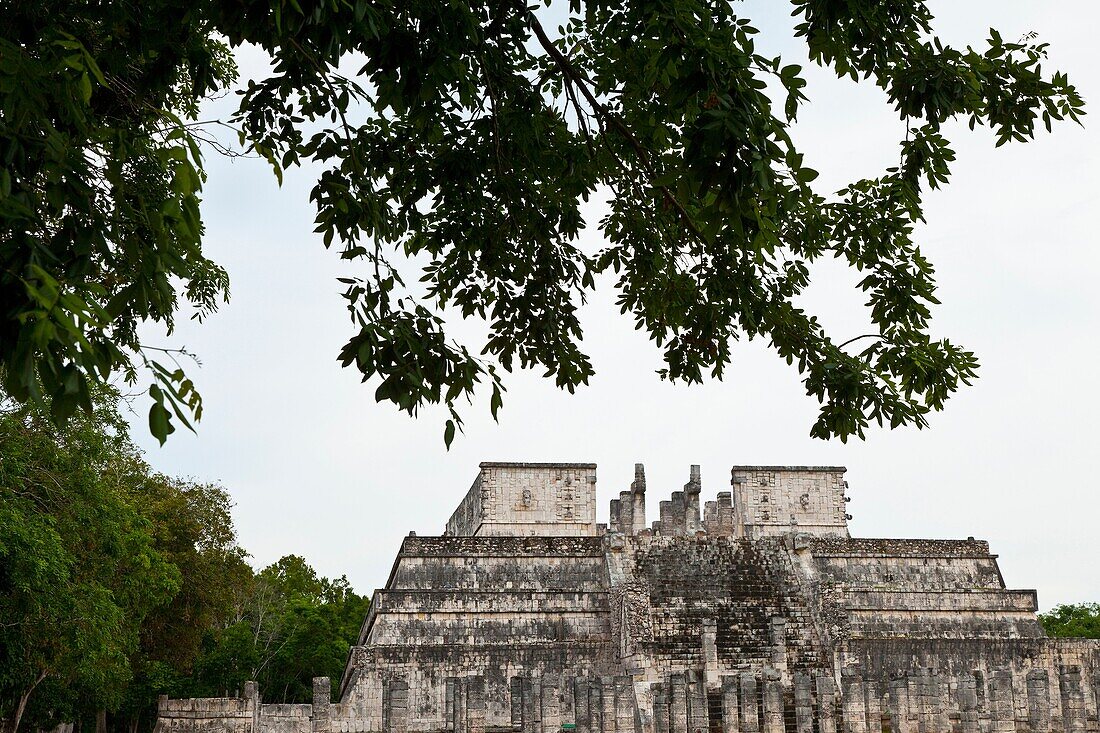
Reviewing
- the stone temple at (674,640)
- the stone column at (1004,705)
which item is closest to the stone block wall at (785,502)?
the stone temple at (674,640)

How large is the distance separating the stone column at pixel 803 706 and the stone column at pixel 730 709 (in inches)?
41.8

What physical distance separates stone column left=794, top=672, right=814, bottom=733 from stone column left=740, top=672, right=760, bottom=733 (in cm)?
73

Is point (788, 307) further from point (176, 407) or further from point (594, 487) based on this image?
point (594, 487)

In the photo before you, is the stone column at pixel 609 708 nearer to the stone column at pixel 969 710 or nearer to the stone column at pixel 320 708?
the stone column at pixel 320 708

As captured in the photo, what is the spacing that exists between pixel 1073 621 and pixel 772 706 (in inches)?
1152

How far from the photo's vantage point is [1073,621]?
43.6m

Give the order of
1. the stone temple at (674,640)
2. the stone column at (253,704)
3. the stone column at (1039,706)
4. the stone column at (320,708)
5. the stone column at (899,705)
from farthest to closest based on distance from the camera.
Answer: the stone column at (253,704) → the stone column at (320,708) → the stone column at (899,705) → the stone temple at (674,640) → the stone column at (1039,706)

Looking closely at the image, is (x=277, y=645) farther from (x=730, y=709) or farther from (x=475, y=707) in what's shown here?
(x=730, y=709)

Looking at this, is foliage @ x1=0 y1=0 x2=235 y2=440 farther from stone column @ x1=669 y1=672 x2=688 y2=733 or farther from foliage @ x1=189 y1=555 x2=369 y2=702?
foliage @ x1=189 y1=555 x2=369 y2=702

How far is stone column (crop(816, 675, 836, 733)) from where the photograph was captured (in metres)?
19.4

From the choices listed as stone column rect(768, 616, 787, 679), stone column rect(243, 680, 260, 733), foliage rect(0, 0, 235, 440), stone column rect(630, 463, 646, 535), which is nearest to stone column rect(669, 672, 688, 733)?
stone column rect(768, 616, 787, 679)

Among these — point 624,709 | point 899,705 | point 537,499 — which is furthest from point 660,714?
point 537,499

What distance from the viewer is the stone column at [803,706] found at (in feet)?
62.9

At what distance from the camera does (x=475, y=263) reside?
7.76m
